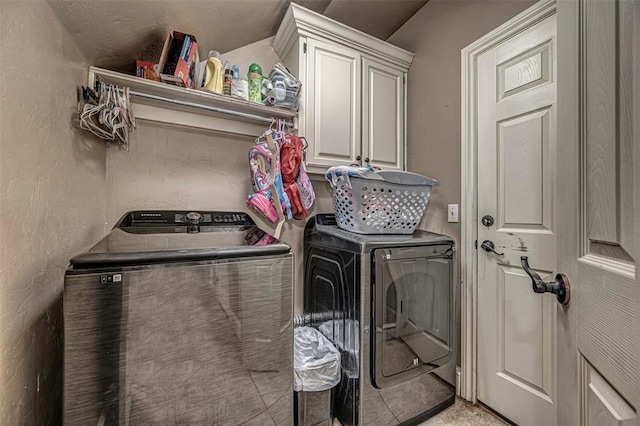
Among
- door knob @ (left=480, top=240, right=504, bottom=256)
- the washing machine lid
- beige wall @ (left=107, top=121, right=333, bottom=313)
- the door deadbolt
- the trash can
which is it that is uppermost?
beige wall @ (left=107, top=121, right=333, bottom=313)

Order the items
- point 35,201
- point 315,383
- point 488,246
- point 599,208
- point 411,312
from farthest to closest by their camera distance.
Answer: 1. point 488,246
2. point 411,312
3. point 315,383
4. point 35,201
5. point 599,208

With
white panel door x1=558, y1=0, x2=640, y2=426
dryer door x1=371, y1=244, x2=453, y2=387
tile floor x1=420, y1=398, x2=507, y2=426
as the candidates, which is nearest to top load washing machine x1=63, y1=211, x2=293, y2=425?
dryer door x1=371, y1=244, x2=453, y2=387

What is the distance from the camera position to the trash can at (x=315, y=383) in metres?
1.27

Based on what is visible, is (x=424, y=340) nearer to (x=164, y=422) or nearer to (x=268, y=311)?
(x=268, y=311)

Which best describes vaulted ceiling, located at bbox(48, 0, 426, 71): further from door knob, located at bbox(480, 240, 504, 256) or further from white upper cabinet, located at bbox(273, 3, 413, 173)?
door knob, located at bbox(480, 240, 504, 256)

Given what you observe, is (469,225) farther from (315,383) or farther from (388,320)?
(315,383)

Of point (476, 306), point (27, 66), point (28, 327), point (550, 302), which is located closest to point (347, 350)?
point (476, 306)

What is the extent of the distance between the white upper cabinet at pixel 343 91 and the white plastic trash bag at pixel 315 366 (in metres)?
1.04

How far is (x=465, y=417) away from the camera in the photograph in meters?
1.56

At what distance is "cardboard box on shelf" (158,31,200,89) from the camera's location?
132 cm

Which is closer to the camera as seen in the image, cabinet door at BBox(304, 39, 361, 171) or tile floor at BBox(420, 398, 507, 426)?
tile floor at BBox(420, 398, 507, 426)

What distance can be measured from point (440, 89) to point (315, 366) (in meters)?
1.96

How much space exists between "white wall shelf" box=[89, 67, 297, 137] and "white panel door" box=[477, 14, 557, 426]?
1258mm

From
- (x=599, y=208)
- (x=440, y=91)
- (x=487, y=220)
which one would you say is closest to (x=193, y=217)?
(x=599, y=208)
